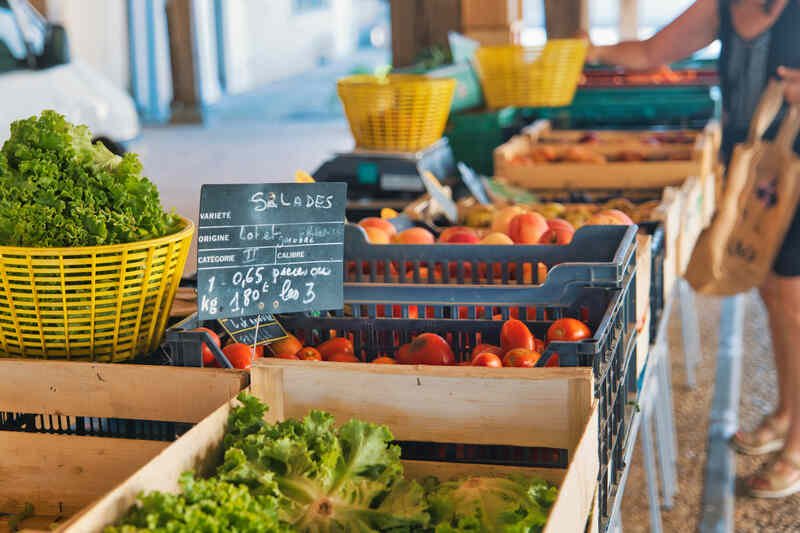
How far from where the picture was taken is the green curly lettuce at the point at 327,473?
123 cm

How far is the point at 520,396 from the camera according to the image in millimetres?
1377

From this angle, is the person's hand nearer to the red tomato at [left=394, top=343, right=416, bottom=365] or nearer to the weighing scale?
the weighing scale

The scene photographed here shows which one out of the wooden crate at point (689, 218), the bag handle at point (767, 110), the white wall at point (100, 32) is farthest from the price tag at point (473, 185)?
the white wall at point (100, 32)

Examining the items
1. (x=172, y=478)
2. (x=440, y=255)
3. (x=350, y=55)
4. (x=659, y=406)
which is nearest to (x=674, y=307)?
(x=659, y=406)

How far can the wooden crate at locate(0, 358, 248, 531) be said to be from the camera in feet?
4.72

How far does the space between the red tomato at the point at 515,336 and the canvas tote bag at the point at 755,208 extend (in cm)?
166

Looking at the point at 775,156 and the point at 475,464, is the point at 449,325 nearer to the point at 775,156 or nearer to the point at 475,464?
the point at 475,464

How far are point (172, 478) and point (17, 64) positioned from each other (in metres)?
5.08

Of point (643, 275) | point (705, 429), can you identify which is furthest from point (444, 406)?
point (705, 429)

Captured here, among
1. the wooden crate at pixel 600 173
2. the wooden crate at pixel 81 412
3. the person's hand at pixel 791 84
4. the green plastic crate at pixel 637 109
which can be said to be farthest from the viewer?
the green plastic crate at pixel 637 109

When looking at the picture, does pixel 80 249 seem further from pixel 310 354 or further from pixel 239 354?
pixel 310 354

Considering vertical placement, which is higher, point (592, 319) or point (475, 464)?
point (592, 319)

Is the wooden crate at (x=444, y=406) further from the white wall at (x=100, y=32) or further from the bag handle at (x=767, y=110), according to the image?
the white wall at (x=100, y=32)

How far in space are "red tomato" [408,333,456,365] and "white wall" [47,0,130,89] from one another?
→ 10.6 metres
